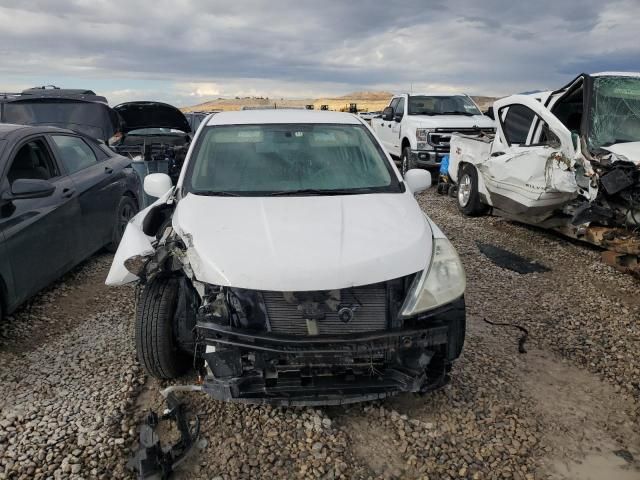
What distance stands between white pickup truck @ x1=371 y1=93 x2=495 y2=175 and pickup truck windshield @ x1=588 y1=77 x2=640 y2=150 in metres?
4.62

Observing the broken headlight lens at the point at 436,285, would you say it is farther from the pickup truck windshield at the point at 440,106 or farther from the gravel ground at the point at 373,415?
the pickup truck windshield at the point at 440,106

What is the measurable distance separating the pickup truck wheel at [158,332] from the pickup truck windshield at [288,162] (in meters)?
0.80

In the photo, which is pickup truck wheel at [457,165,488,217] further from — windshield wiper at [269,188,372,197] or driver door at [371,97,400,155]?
windshield wiper at [269,188,372,197]

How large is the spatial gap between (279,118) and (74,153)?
8.08 feet

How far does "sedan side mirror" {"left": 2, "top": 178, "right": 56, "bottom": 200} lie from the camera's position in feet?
13.0

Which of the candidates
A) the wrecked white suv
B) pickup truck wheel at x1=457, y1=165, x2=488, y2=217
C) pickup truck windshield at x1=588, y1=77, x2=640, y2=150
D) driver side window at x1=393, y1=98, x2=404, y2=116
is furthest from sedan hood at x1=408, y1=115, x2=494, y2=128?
the wrecked white suv

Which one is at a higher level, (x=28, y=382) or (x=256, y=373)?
(x=256, y=373)

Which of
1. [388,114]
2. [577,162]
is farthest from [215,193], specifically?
[388,114]

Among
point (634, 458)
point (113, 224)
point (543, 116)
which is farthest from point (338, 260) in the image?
point (543, 116)

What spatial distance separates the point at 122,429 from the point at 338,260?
159 cm

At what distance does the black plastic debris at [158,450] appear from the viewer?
254 cm

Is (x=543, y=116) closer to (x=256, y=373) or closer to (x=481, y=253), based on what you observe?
(x=481, y=253)

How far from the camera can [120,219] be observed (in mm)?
6207

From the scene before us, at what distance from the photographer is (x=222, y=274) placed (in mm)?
2807
